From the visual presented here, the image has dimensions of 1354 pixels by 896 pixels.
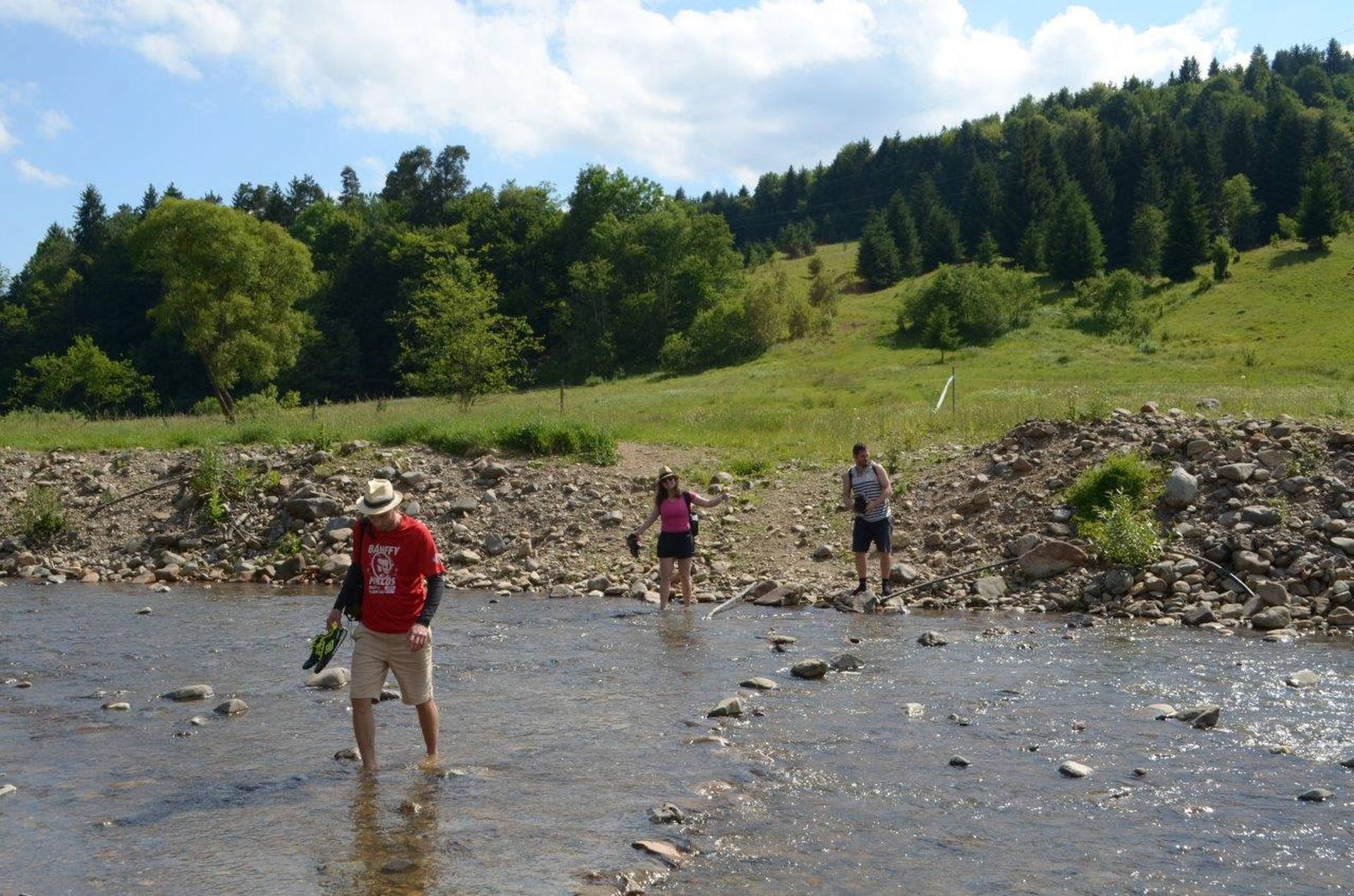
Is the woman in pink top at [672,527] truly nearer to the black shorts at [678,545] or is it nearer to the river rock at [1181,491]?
the black shorts at [678,545]

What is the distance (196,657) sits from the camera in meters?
13.5

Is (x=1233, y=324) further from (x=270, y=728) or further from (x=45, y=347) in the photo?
(x=45, y=347)

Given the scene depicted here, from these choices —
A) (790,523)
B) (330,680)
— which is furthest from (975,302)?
(330,680)

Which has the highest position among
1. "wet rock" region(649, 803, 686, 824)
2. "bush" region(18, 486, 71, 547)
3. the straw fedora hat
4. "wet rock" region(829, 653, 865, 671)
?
the straw fedora hat

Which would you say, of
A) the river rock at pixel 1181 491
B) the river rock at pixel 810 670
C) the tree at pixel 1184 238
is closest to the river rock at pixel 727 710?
the river rock at pixel 810 670

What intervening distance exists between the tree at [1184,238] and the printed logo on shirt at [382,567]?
299 ft

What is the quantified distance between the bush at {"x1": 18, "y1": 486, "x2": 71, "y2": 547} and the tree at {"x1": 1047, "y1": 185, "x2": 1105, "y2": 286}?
81475mm

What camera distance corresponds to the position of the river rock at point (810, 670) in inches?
469

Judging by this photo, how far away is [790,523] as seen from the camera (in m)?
20.6

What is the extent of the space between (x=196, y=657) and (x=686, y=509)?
6.76 meters

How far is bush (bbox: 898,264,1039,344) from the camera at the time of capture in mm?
74625

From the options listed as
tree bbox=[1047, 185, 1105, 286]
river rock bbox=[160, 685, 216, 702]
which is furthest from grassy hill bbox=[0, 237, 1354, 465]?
river rock bbox=[160, 685, 216, 702]

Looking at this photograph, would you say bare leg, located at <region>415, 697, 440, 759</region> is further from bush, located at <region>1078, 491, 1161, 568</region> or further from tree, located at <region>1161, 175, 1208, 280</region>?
tree, located at <region>1161, 175, 1208, 280</region>

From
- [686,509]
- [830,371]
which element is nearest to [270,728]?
[686,509]
